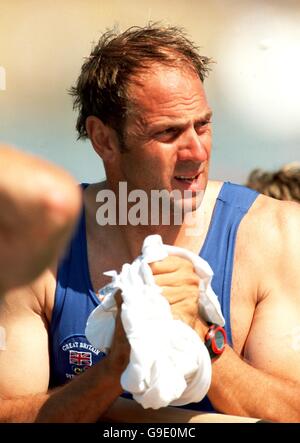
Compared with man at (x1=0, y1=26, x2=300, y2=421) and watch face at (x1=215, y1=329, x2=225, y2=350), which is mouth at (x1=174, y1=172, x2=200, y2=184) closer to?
man at (x1=0, y1=26, x2=300, y2=421)

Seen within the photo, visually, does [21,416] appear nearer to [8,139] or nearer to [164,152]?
[164,152]

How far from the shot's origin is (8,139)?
6.32m

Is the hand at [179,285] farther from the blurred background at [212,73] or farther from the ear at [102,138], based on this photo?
the blurred background at [212,73]

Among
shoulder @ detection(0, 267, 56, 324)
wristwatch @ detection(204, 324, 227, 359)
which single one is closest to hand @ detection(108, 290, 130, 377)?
wristwatch @ detection(204, 324, 227, 359)

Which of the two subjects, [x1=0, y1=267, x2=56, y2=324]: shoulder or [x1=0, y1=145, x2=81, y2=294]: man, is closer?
[x1=0, y1=145, x2=81, y2=294]: man

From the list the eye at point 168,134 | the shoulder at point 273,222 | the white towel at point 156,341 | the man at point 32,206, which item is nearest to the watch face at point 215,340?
the white towel at point 156,341

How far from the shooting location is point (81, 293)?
2887 millimetres

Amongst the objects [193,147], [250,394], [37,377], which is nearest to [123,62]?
[193,147]

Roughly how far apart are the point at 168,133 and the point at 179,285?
72 cm

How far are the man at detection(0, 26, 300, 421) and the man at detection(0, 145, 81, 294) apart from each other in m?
1.36

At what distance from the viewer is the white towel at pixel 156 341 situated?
6.89ft

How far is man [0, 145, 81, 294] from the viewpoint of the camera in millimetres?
1112

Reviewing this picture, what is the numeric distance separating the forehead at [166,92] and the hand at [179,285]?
695 mm

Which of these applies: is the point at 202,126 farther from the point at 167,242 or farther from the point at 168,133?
the point at 167,242
